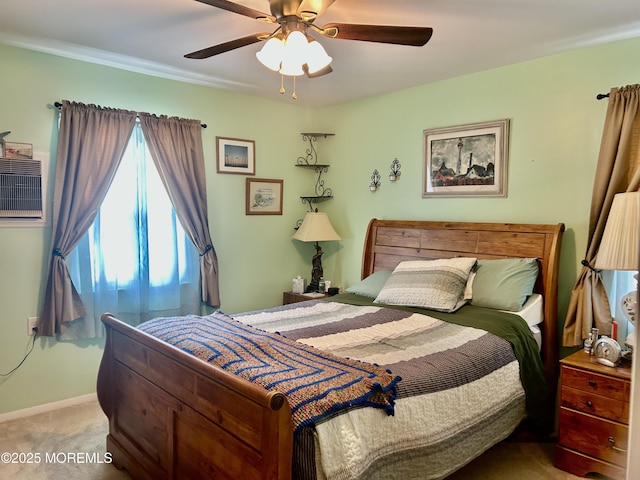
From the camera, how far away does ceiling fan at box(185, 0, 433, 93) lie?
6.39 feet

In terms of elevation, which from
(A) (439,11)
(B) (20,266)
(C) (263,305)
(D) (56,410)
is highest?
(A) (439,11)

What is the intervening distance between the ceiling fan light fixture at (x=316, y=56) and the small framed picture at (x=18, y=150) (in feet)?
6.69

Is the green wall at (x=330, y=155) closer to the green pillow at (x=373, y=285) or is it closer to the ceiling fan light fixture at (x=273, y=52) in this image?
the green pillow at (x=373, y=285)

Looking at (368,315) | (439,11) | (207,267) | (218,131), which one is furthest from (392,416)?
(218,131)

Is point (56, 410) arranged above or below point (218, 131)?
below

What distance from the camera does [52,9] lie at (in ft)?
8.13

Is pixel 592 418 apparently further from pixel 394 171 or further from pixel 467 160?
pixel 394 171

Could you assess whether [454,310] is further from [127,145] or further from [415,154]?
[127,145]

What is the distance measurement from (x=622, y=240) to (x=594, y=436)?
3.36ft

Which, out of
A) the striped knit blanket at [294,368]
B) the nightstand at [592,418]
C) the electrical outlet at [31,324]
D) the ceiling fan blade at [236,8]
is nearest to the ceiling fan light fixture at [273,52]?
the ceiling fan blade at [236,8]

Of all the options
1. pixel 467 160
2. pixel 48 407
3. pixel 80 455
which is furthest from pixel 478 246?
pixel 48 407

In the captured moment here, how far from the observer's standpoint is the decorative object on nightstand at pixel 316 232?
421cm

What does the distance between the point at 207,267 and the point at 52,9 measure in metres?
2.06

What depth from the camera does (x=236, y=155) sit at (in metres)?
4.09
